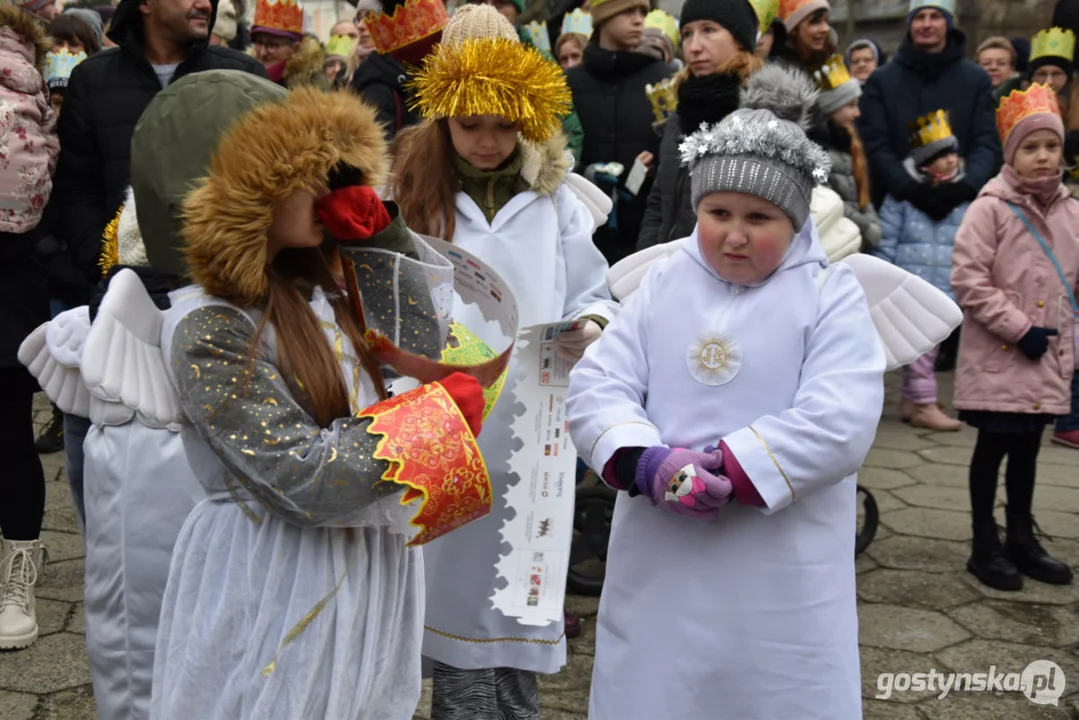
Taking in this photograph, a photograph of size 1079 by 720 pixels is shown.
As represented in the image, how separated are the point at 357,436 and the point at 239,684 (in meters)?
0.45

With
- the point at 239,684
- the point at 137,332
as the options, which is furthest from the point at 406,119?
the point at 239,684

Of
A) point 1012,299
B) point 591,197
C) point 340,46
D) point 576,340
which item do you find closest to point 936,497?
point 1012,299

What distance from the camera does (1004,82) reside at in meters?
8.35

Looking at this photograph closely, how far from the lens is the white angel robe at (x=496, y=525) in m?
2.86

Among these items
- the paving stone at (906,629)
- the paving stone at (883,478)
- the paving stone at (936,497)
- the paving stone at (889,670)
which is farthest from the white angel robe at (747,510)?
the paving stone at (883,478)

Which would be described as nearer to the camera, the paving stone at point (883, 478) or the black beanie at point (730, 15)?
the black beanie at point (730, 15)

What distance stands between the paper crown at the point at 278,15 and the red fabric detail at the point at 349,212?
452 centimetres

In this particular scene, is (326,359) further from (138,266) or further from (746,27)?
(746,27)

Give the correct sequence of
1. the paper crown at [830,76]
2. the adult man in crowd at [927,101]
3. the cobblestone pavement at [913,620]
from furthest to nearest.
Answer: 1. the adult man in crowd at [927,101]
2. the paper crown at [830,76]
3. the cobblestone pavement at [913,620]

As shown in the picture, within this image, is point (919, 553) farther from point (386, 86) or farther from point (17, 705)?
point (17, 705)

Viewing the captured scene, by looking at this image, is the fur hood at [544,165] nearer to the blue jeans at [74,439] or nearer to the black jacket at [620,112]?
the blue jeans at [74,439]

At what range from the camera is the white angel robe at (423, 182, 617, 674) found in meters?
2.86

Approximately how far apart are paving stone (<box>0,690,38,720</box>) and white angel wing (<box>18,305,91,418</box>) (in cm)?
123

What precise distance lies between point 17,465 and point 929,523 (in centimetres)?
351
